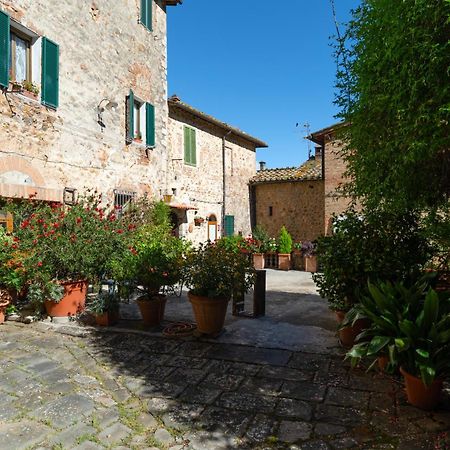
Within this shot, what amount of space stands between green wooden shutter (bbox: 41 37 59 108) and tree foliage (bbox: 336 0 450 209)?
602 cm

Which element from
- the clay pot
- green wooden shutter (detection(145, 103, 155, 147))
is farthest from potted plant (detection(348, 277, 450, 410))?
green wooden shutter (detection(145, 103, 155, 147))

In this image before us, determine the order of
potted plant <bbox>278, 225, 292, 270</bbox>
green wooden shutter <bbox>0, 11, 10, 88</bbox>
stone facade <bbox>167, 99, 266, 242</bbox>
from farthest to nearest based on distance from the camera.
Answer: potted plant <bbox>278, 225, 292, 270</bbox> < stone facade <bbox>167, 99, 266, 242</bbox> < green wooden shutter <bbox>0, 11, 10, 88</bbox>

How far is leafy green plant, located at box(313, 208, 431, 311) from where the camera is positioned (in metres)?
4.30

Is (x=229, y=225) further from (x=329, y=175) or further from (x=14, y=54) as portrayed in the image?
(x=14, y=54)

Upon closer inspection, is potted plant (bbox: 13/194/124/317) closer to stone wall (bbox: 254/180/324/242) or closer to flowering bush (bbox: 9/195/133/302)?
flowering bush (bbox: 9/195/133/302)

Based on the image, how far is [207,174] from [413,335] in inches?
485

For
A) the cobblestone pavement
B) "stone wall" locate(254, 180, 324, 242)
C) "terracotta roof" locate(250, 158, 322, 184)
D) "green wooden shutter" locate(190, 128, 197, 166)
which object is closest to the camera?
the cobblestone pavement

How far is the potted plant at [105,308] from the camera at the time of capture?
5543mm

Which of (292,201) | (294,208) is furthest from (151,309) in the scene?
(292,201)

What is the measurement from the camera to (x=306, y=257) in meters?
13.2

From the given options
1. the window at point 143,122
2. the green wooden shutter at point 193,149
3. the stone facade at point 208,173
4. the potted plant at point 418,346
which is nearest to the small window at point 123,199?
the window at point 143,122

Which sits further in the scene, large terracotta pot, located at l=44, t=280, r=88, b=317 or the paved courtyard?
large terracotta pot, located at l=44, t=280, r=88, b=317

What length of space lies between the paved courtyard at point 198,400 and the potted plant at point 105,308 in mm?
794

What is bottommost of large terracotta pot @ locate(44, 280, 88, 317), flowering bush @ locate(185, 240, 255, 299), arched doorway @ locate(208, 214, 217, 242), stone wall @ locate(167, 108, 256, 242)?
large terracotta pot @ locate(44, 280, 88, 317)
